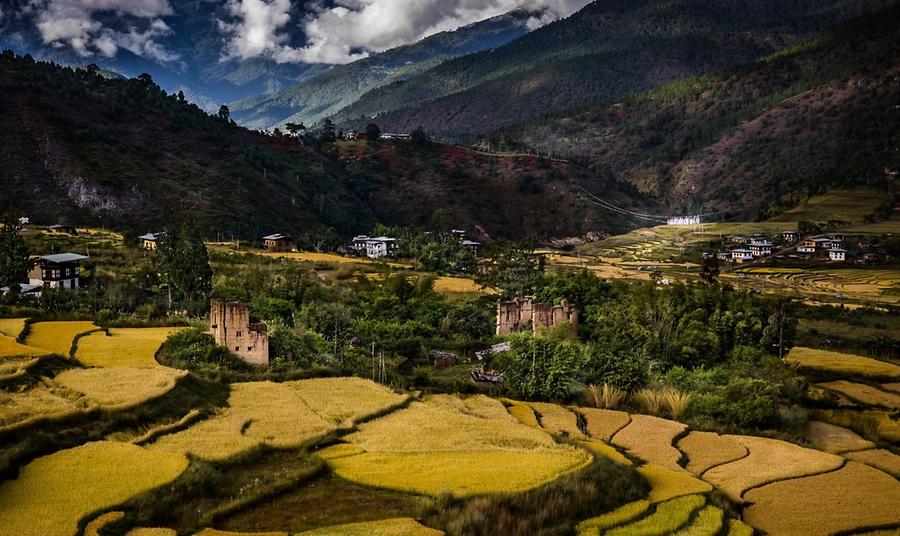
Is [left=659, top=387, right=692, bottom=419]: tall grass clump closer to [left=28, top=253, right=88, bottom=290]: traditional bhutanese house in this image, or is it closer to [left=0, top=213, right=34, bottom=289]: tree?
[left=0, top=213, right=34, bottom=289]: tree

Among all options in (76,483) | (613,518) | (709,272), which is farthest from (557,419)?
(709,272)

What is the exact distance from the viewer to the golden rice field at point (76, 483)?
1249 centimetres

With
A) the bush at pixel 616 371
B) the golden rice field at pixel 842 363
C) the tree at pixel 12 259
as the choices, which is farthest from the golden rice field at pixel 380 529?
the tree at pixel 12 259

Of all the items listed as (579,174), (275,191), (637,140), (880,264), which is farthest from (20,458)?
(637,140)

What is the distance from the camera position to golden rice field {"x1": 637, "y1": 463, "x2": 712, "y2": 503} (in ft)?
57.9

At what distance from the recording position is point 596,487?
16875mm

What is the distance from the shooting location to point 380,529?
13695 mm

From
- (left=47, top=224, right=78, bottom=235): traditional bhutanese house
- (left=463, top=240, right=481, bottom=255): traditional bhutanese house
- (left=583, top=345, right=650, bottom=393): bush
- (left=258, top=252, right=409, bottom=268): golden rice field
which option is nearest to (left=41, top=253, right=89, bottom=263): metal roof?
(left=258, top=252, right=409, bottom=268): golden rice field

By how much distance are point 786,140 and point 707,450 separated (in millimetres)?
155894

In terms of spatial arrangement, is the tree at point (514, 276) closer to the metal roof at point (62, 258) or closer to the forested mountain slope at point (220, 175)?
the metal roof at point (62, 258)

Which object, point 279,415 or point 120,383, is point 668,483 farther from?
point 120,383

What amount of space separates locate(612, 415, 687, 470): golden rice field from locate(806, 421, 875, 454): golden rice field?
5.48 meters

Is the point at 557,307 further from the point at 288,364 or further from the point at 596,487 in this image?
the point at 596,487

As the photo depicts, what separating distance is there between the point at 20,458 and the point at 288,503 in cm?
553
